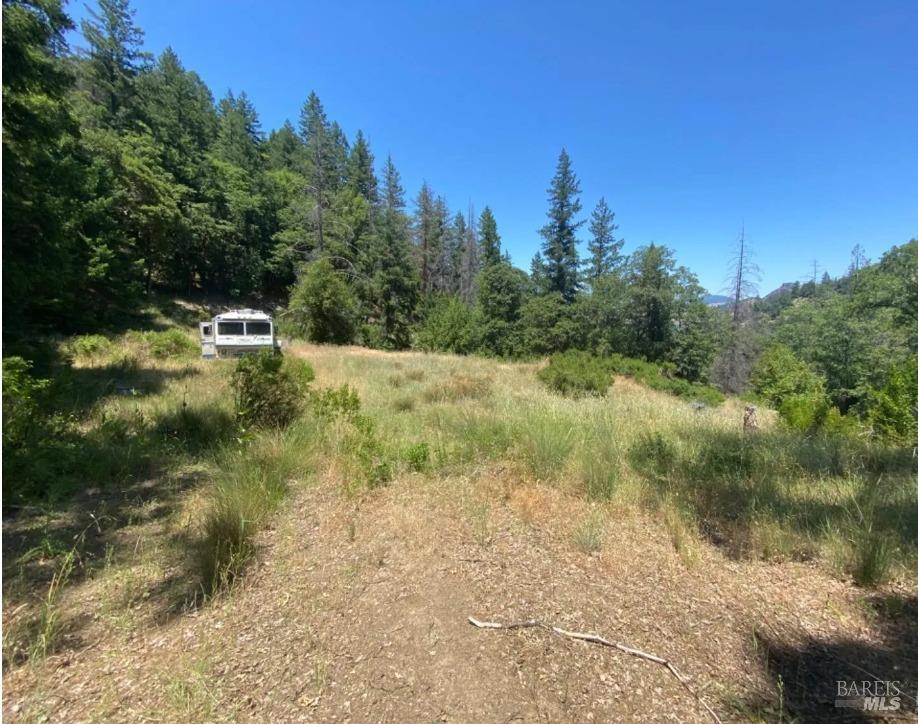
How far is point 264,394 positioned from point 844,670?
664 cm

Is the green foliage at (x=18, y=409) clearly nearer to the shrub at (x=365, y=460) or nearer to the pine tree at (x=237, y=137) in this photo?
the shrub at (x=365, y=460)

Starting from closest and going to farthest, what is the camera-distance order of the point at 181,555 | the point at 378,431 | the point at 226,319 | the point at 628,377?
1. the point at 181,555
2. the point at 378,431
3. the point at 226,319
4. the point at 628,377

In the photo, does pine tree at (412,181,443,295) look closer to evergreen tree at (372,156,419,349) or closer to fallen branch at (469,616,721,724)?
evergreen tree at (372,156,419,349)

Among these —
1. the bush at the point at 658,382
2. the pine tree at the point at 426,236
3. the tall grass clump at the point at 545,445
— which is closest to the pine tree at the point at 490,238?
the pine tree at the point at 426,236

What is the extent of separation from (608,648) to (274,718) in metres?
1.71

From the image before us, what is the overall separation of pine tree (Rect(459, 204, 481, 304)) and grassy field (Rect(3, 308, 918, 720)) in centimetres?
4800

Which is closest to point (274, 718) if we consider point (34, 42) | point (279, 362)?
point (279, 362)

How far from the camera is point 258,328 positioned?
62.0 ft

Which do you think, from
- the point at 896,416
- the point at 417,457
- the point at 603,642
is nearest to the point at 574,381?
the point at 896,416

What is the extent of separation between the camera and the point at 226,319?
60.1 ft

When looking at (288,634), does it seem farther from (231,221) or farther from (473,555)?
(231,221)

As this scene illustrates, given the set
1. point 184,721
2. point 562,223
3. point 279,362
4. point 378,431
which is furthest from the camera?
point 562,223

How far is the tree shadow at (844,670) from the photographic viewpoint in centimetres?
186

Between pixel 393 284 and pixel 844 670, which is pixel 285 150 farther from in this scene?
pixel 844 670
